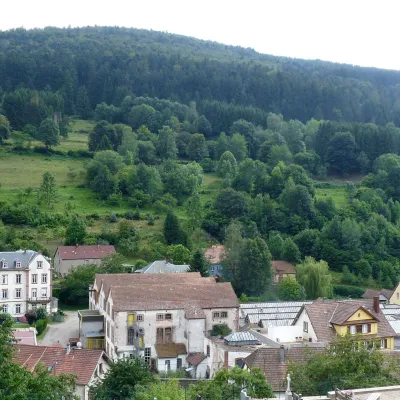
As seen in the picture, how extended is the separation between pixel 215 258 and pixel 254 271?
6049mm

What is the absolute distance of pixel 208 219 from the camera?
65938 mm

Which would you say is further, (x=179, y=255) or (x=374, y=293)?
(x=179, y=255)

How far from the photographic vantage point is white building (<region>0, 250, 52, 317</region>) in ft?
155

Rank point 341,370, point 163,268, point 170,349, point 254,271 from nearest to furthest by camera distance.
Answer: point 341,370, point 170,349, point 163,268, point 254,271

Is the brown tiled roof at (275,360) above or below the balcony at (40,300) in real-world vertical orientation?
above

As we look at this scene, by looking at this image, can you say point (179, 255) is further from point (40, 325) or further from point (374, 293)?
point (40, 325)

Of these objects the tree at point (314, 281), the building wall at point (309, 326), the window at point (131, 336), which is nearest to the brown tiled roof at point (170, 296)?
the window at point (131, 336)

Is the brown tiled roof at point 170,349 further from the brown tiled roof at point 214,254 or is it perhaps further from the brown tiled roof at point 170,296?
the brown tiled roof at point 214,254

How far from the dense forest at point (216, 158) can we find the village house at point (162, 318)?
10167mm

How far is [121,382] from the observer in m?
27.5

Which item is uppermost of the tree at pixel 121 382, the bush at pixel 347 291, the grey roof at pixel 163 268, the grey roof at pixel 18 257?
the tree at pixel 121 382

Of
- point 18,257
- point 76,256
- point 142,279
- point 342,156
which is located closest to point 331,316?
point 142,279

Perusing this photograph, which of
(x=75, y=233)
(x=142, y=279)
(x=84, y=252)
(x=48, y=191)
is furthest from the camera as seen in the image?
(x=48, y=191)

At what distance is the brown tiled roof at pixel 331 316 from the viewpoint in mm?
36475
